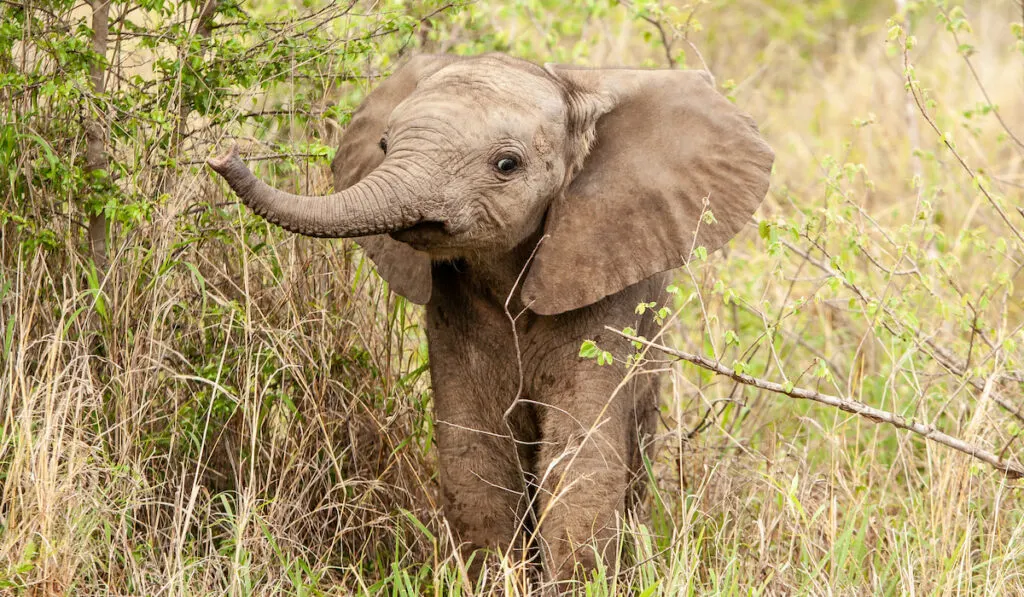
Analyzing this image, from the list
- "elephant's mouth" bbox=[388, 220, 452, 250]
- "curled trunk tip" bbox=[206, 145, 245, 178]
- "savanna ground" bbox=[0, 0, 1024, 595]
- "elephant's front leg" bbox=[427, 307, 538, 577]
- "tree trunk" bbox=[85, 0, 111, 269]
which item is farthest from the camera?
"tree trunk" bbox=[85, 0, 111, 269]

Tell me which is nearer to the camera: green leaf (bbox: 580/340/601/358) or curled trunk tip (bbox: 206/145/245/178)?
curled trunk tip (bbox: 206/145/245/178)

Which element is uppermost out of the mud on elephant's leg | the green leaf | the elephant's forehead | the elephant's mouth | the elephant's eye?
the elephant's forehead

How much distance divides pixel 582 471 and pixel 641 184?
1.02m

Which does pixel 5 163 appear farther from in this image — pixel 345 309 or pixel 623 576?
pixel 623 576

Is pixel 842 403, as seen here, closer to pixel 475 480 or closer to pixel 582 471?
pixel 582 471

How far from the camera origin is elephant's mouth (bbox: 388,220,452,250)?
13.9 ft

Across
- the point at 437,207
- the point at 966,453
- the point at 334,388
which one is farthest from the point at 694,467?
the point at 437,207

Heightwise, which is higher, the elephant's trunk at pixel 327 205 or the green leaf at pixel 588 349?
the elephant's trunk at pixel 327 205

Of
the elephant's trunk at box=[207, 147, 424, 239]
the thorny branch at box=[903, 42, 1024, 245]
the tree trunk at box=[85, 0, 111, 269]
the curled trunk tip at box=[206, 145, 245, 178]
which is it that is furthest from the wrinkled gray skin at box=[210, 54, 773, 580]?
the tree trunk at box=[85, 0, 111, 269]

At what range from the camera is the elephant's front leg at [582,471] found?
4.69 m

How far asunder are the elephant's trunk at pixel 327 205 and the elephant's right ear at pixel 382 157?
2.25ft

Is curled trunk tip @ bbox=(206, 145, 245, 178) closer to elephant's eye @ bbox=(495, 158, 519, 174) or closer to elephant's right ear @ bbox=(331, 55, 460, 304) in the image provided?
elephant's eye @ bbox=(495, 158, 519, 174)

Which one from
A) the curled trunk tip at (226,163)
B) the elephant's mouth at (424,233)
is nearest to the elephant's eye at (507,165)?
the elephant's mouth at (424,233)

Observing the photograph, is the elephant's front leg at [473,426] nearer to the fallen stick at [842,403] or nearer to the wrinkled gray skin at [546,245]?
the wrinkled gray skin at [546,245]
